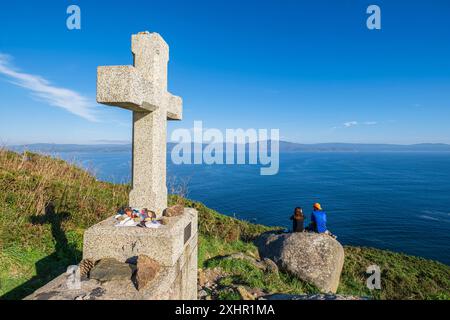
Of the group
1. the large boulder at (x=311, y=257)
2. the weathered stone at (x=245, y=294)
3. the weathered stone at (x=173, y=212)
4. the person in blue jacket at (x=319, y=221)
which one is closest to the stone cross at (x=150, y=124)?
the weathered stone at (x=173, y=212)

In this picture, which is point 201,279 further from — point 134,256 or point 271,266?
point 134,256

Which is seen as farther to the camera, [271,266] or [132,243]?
[271,266]

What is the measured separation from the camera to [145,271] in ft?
10.3

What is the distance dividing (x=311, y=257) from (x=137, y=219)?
5562 mm

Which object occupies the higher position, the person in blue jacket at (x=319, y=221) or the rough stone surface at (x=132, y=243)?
the rough stone surface at (x=132, y=243)

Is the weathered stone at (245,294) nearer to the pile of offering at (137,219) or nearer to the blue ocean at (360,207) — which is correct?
the pile of offering at (137,219)

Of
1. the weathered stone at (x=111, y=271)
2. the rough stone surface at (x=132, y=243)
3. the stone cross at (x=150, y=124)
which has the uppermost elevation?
the stone cross at (x=150, y=124)

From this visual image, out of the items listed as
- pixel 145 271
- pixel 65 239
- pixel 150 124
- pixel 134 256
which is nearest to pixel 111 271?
pixel 134 256

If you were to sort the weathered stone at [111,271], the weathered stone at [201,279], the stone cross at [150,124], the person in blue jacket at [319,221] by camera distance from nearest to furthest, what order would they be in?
1. the weathered stone at [111,271]
2. the stone cross at [150,124]
3. the weathered stone at [201,279]
4. the person in blue jacket at [319,221]

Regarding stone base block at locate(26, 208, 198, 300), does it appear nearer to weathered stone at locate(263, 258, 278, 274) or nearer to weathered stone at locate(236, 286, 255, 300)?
weathered stone at locate(236, 286, 255, 300)

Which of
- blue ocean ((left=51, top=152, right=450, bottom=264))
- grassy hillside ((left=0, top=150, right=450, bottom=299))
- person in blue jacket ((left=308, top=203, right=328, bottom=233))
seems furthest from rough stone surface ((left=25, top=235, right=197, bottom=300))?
blue ocean ((left=51, top=152, right=450, bottom=264))

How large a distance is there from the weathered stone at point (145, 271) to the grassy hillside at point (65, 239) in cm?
238

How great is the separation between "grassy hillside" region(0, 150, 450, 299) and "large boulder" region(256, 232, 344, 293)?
32 centimetres

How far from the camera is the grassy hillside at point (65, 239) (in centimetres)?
504
